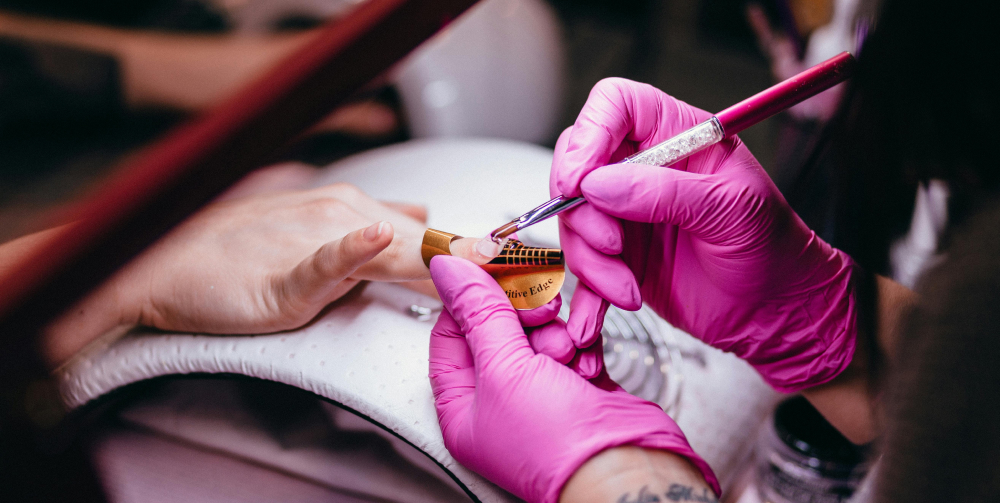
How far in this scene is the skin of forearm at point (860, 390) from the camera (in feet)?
2.15

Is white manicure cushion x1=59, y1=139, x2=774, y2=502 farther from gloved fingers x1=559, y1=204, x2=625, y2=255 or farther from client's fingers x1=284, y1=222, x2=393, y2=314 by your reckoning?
gloved fingers x1=559, y1=204, x2=625, y2=255

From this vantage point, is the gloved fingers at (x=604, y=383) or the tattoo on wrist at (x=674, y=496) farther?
the gloved fingers at (x=604, y=383)

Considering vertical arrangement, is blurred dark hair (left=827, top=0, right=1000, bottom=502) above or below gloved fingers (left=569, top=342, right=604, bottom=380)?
above

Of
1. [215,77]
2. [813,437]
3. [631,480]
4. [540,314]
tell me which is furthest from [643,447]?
[215,77]

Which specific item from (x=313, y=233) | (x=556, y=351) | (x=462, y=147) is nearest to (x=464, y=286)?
(x=556, y=351)

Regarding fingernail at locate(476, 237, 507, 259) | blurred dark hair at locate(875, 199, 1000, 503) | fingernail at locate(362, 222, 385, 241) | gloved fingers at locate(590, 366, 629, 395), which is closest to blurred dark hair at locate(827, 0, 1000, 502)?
blurred dark hair at locate(875, 199, 1000, 503)

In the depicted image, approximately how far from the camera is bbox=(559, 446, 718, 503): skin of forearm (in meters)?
0.48

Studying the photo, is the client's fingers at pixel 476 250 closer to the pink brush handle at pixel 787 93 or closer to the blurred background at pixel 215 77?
the pink brush handle at pixel 787 93

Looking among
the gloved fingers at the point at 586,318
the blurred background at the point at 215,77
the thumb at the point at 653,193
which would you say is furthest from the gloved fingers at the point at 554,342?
the blurred background at the point at 215,77

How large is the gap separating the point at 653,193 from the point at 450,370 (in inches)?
11.1

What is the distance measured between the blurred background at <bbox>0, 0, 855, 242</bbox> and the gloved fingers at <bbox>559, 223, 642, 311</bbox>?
0.59 m

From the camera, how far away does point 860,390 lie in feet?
2.27

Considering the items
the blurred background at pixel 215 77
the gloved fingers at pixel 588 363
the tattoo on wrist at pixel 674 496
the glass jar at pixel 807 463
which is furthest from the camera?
the blurred background at pixel 215 77

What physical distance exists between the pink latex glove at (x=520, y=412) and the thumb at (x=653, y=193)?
14 cm
